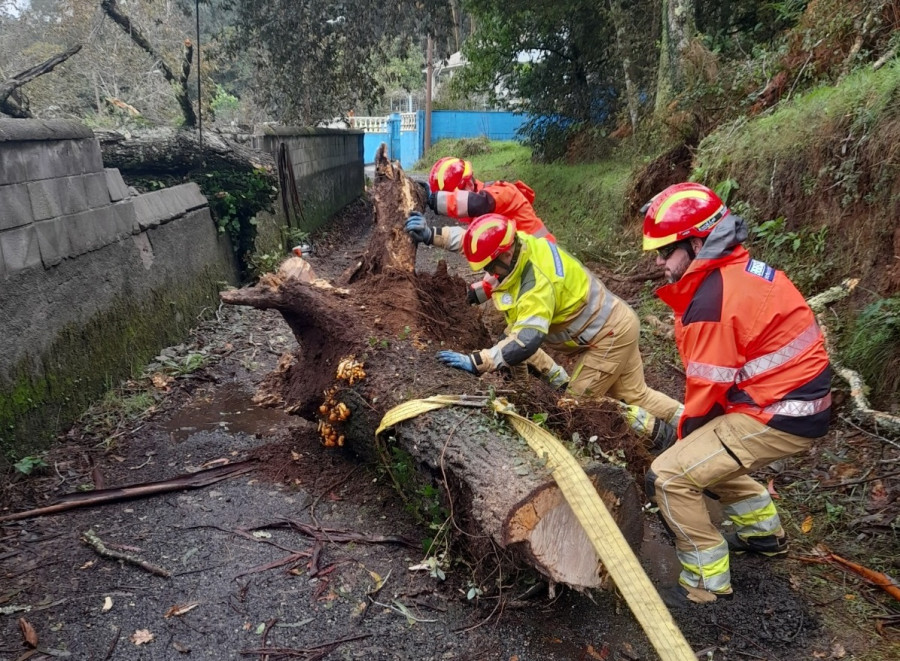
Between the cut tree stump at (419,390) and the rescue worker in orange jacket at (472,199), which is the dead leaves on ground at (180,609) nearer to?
the cut tree stump at (419,390)

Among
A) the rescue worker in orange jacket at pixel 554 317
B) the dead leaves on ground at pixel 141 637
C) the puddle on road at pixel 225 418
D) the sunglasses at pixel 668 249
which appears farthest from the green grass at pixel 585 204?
the dead leaves on ground at pixel 141 637

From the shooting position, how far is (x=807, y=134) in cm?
548

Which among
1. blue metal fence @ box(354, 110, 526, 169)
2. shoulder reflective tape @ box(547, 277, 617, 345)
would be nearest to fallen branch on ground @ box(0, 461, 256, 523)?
shoulder reflective tape @ box(547, 277, 617, 345)

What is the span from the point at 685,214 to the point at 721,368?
69cm

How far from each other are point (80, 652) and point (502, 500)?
1.81m

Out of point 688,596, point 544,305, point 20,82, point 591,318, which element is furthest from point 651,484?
point 20,82

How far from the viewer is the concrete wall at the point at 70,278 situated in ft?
12.9

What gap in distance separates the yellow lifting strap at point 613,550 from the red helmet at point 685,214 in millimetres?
1047

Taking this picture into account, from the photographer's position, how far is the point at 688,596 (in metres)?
3.06

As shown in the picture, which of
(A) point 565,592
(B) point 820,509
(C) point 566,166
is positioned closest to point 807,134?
(B) point 820,509

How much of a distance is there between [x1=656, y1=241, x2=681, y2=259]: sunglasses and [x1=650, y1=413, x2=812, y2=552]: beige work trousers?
80cm

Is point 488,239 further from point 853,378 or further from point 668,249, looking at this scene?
point 853,378

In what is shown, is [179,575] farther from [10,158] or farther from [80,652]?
[10,158]

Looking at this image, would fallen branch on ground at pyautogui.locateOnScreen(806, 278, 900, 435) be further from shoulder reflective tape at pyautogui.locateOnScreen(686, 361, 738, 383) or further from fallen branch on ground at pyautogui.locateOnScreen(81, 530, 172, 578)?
fallen branch on ground at pyautogui.locateOnScreen(81, 530, 172, 578)
